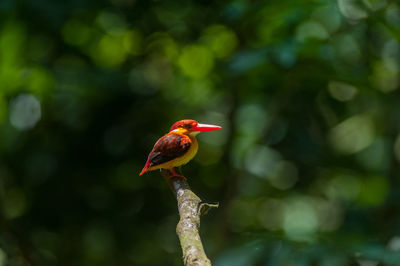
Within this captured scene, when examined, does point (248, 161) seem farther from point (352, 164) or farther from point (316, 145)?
point (352, 164)

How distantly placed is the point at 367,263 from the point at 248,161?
164 centimetres

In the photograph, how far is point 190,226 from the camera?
1279mm

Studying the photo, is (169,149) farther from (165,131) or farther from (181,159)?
(165,131)

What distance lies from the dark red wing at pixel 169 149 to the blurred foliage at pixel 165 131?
1.48 metres

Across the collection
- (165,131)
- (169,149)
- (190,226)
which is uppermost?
(165,131)

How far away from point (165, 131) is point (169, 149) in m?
2.00

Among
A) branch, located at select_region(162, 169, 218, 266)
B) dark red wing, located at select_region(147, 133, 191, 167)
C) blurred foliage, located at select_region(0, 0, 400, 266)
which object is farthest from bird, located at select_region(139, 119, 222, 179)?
blurred foliage, located at select_region(0, 0, 400, 266)

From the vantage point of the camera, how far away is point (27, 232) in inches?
155

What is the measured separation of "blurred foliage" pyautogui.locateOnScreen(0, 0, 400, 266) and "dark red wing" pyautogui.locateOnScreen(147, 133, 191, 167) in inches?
58.3

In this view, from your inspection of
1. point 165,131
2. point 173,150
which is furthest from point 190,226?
point 165,131

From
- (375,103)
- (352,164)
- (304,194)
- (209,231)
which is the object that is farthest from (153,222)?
(375,103)

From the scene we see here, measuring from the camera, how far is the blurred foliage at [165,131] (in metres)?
3.51

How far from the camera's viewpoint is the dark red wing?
1965 mm

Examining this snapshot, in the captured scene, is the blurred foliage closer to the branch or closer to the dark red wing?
the dark red wing
